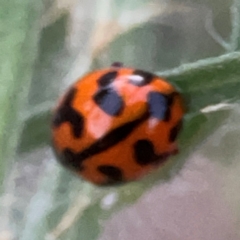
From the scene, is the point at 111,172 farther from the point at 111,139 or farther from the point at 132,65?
the point at 132,65

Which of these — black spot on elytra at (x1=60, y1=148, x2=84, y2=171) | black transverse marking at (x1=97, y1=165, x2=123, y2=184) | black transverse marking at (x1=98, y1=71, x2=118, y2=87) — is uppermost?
black transverse marking at (x1=98, y1=71, x2=118, y2=87)

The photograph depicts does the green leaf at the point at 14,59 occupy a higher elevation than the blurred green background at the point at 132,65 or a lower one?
higher

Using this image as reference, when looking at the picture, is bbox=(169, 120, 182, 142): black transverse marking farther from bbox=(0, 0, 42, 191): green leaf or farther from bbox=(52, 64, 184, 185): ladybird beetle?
bbox=(0, 0, 42, 191): green leaf

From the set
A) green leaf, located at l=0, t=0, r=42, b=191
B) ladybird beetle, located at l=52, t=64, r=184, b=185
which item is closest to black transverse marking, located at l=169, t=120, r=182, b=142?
ladybird beetle, located at l=52, t=64, r=184, b=185

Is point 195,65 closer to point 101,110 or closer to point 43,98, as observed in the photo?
point 101,110

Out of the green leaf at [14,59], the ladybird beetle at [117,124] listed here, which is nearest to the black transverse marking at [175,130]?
the ladybird beetle at [117,124]

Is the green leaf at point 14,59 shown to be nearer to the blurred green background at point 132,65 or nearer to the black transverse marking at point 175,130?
the blurred green background at point 132,65

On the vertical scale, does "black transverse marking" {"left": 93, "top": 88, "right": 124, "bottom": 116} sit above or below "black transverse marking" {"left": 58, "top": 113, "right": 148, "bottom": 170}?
above

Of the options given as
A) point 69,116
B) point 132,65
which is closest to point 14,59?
point 69,116
